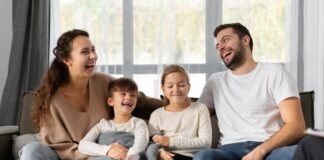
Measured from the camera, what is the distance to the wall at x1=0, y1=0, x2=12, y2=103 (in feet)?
11.9

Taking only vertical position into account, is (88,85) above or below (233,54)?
below

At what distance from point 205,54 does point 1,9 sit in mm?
1591

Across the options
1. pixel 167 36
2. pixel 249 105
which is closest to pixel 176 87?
pixel 249 105

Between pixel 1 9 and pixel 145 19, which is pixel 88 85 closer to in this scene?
pixel 145 19

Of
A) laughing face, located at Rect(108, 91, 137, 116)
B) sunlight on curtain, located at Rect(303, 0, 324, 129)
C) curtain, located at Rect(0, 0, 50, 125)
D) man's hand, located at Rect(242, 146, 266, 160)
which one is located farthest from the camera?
sunlight on curtain, located at Rect(303, 0, 324, 129)

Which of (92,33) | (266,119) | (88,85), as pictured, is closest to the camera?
(266,119)

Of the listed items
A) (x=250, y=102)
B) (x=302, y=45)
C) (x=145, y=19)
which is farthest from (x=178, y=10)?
(x=250, y=102)

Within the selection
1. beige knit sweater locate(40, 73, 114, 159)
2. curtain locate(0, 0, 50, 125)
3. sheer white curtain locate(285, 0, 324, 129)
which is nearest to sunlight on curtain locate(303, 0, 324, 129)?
sheer white curtain locate(285, 0, 324, 129)

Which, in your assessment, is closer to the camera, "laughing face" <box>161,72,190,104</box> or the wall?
"laughing face" <box>161,72,190,104</box>

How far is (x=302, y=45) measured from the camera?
3660 millimetres

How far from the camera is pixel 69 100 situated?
2658 millimetres

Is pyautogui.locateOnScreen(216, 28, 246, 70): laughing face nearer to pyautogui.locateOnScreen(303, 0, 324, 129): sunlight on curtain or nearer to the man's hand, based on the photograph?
the man's hand

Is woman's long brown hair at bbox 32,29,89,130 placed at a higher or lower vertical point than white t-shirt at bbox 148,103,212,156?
higher

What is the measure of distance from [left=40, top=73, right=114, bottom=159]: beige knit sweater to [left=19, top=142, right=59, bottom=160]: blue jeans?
0.09 metres
